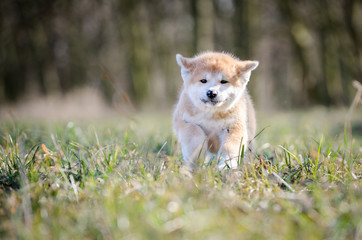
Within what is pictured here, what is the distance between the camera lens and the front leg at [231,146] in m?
3.05

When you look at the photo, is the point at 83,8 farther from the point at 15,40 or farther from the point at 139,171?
the point at 139,171

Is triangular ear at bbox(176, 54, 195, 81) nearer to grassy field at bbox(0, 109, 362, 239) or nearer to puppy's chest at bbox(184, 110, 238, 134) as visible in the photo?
puppy's chest at bbox(184, 110, 238, 134)

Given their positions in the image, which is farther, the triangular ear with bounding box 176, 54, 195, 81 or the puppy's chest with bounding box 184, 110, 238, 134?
the triangular ear with bounding box 176, 54, 195, 81

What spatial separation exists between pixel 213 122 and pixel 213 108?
0.15 m

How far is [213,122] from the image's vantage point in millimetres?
3525

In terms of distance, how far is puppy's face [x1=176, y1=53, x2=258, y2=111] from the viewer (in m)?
3.44

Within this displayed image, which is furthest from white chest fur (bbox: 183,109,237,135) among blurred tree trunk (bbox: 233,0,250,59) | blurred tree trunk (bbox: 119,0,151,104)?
blurred tree trunk (bbox: 119,0,151,104)

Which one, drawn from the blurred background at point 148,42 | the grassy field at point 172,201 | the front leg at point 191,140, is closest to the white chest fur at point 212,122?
the front leg at point 191,140

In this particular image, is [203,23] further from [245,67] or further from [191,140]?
[191,140]

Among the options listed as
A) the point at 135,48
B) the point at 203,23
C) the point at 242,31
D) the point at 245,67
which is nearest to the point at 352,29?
the point at 242,31

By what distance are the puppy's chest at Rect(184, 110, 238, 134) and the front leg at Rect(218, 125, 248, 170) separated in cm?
6

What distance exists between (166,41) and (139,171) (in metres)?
18.6

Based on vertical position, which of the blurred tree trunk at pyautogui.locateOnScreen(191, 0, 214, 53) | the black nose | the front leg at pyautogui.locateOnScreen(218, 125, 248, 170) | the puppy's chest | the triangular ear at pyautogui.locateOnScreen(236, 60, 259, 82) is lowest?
the front leg at pyautogui.locateOnScreen(218, 125, 248, 170)

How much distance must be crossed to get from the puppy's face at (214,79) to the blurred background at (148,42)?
7.24m
